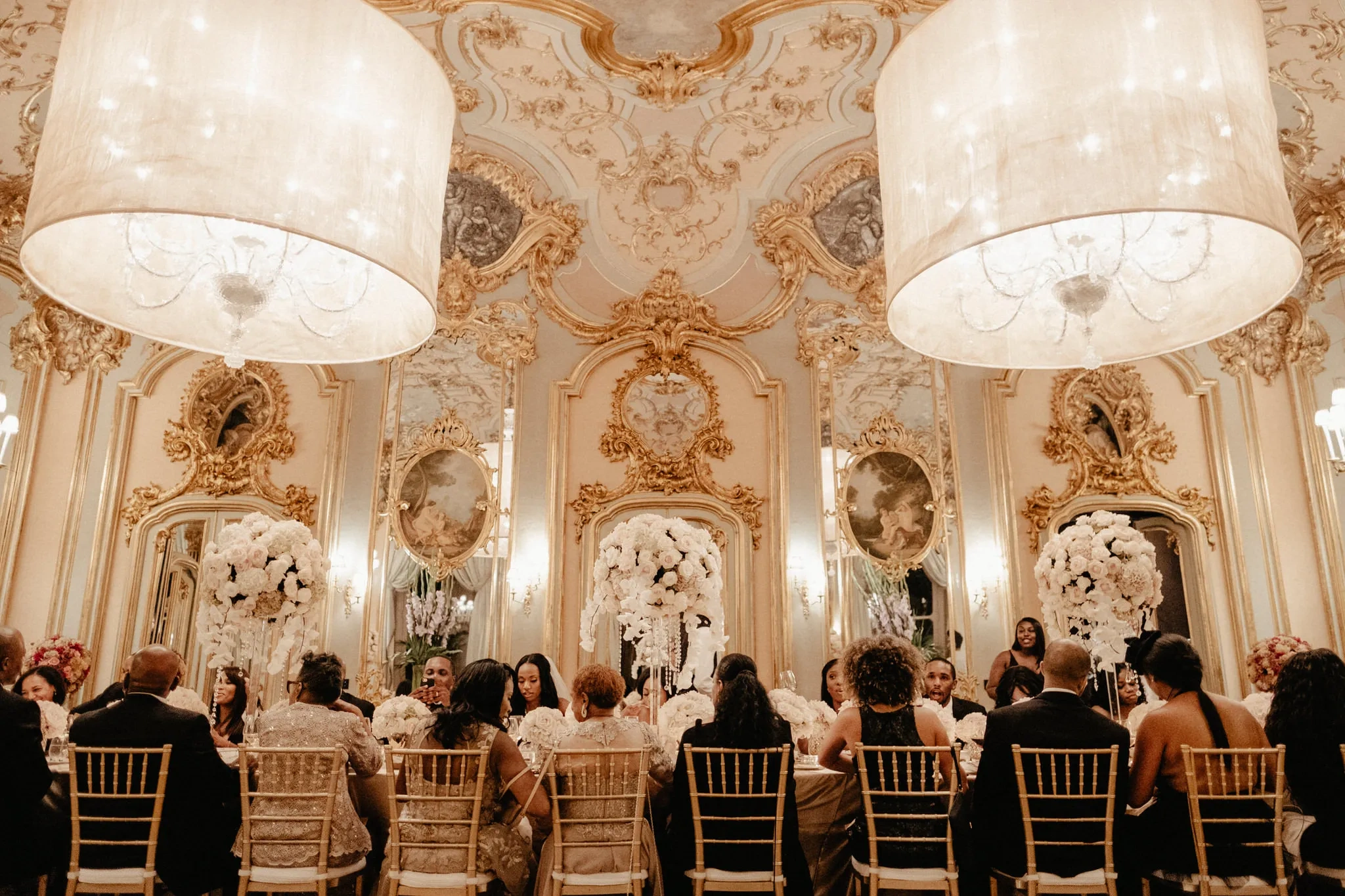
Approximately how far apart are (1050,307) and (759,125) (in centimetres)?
530

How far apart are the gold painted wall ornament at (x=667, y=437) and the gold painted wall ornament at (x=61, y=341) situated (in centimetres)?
442

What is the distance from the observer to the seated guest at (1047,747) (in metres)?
3.86

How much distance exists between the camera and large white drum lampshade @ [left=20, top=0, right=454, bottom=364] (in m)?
2.48

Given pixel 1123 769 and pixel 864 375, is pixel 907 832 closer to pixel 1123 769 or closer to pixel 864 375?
pixel 1123 769

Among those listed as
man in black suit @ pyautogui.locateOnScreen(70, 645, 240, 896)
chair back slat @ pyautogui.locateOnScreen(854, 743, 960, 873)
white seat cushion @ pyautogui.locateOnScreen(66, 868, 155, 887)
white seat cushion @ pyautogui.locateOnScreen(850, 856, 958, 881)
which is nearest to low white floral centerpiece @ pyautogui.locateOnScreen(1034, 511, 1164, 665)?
chair back slat @ pyautogui.locateOnScreen(854, 743, 960, 873)

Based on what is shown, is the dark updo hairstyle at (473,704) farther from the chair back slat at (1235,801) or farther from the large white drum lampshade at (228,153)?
the chair back slat at (1235,801)

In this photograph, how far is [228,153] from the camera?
2492 millimetres

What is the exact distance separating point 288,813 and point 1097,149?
12.6ft

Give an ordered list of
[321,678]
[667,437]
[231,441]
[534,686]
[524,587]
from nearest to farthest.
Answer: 1. [321,678]
2. [534,686]
3. [524,587]
4. [231,441]
5. [667,437]

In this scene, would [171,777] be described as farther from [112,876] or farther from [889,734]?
[889,734]

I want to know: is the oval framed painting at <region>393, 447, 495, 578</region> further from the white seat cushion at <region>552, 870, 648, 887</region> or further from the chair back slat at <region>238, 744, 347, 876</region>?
the white seat cushion at <region>552, 870, 648, 887</region>

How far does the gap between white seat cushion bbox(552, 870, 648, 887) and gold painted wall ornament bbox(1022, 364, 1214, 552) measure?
5748 mm

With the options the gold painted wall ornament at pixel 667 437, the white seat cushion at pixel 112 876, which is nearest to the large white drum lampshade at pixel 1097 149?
the white seat cushion at pixel 112 876

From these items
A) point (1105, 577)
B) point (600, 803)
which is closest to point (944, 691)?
point (1105, 577)
